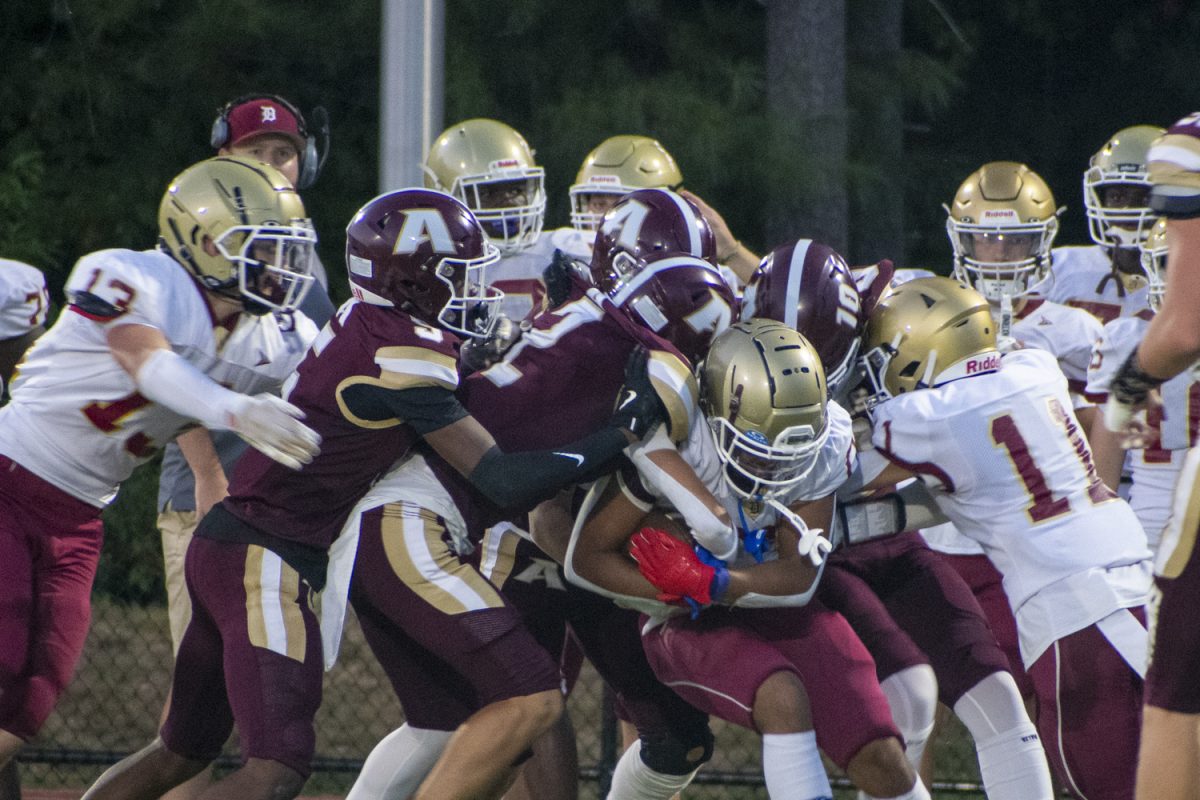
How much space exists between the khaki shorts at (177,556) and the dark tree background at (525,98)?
3004 millimetres

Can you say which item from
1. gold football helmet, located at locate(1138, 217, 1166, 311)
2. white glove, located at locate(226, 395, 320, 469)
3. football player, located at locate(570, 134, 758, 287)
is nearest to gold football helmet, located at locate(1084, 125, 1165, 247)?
gold football helmet, located at locate(1138, 217, 1166, 311)

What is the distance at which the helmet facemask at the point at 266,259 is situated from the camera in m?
4.31

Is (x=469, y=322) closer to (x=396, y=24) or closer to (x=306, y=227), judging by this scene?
(x=306, y=227)

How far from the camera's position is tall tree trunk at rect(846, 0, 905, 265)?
31.0ft

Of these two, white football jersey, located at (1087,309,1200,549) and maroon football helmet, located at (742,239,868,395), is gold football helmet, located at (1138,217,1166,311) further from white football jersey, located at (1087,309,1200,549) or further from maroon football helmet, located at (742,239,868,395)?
maroon football helmet, located at (742,239,868,395)

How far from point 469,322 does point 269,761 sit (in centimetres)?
112

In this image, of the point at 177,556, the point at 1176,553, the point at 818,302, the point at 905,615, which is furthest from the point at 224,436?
the point at 1176,553

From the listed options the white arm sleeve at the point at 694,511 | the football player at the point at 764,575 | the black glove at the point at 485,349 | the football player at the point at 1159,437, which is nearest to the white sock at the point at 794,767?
the football player at the point at 764,575

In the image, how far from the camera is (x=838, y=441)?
4.35m

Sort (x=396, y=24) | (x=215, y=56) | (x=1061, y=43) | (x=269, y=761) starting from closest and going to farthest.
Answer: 1. (x=269, y=761)
2. (x=396, y=24)
3. (x=215, y=56)
4. (x=1061, y=43)

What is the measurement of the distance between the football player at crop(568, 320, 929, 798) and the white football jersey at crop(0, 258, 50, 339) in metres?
1.67

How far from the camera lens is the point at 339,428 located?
4.24m

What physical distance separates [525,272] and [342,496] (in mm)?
2029

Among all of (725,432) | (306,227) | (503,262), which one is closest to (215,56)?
(503,262)
